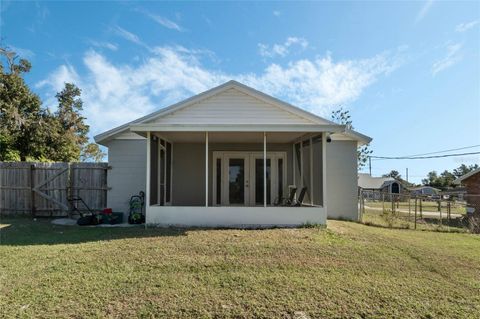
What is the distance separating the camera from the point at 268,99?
9781 mm

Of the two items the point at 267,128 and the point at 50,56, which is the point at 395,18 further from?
the point at 50,56

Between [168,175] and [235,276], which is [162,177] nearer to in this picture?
[168,175]

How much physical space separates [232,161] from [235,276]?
23.9ft

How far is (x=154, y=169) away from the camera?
9.53 metres

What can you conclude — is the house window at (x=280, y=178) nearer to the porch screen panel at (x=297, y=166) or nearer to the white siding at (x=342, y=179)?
the porch screen panel at (x=297, y=166)

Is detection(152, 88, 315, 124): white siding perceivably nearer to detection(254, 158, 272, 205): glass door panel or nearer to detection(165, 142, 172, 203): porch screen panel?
detection(165, 142, 172, 203): porch screen panel

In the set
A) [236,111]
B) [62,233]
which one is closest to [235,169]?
[236,111]

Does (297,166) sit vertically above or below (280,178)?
above

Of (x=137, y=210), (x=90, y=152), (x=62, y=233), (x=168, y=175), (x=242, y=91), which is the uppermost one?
(x=90, y=152)

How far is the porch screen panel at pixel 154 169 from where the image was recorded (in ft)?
30.6

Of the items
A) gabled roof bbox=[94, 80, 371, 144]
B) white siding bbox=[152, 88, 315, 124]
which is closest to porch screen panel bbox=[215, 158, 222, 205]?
white siding bbox=[152, 88, 315, 124]

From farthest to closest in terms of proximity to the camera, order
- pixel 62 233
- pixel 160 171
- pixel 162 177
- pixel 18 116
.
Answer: pixel 18 116 → pixel 162 177 → pixel 160 171 → pixel 62 233

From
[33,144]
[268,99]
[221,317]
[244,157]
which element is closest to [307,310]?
Result: [221,317]

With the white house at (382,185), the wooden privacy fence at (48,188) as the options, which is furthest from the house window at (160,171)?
the white house at (382,185)
